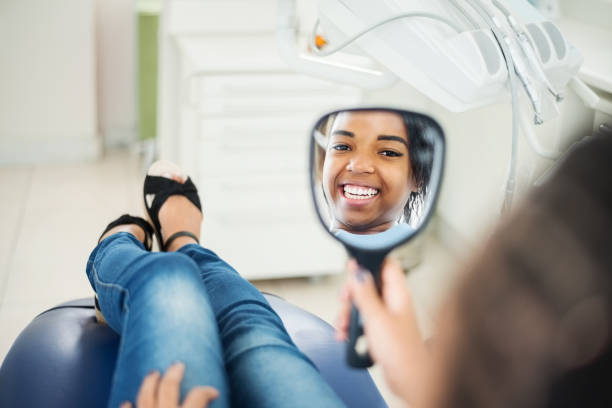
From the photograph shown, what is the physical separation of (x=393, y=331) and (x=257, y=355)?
34 cm

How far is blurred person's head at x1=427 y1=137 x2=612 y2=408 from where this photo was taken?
26 centimetres

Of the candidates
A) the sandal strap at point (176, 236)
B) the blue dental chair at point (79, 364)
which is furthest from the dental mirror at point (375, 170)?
the sandal strap at point (176, 236)

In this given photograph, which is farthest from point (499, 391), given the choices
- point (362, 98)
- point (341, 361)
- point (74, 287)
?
point (74, 287)

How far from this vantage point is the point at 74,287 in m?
1.65

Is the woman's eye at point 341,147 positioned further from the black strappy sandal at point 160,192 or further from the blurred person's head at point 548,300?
the black strappy sandal at point 160,192

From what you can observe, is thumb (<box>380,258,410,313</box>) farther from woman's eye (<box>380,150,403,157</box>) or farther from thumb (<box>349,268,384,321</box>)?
woman's eye (<box>380,150,403,157</box>)

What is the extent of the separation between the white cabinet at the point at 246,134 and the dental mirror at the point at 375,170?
0.97 meters

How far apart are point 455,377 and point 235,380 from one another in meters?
0.45

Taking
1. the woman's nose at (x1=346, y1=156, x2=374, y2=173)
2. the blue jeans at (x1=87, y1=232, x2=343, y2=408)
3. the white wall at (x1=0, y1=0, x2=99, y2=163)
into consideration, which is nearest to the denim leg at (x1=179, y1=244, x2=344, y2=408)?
the blue jeans at (x1=87, y1=232, x2=343, y2=408)

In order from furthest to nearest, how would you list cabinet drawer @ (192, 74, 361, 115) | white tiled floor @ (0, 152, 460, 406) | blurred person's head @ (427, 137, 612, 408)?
white tiled floor @ (0, 152, 460, 406) → cabinet drawer @ (192, 74, 361, 115) → blurred person's head @ (427, 137, 612, 408)

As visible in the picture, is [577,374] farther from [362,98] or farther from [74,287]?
[74,287]

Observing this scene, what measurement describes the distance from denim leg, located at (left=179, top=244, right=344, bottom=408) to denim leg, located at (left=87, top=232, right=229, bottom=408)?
0.04m

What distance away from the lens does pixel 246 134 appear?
1539mm

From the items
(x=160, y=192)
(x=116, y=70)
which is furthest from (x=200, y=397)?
(x=116, y=70)
